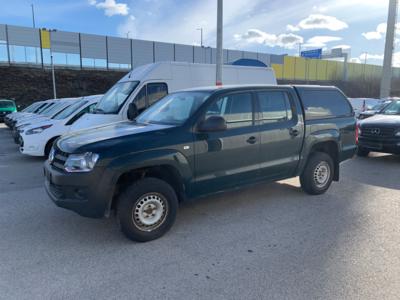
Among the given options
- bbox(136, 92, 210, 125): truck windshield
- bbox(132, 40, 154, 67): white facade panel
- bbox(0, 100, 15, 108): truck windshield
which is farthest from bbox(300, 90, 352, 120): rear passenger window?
bbox(132, 40, 154, 67): white facade panel

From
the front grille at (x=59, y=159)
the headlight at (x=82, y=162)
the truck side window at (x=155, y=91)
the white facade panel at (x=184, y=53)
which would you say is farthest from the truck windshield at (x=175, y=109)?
the white facade panel at (x=184, y=53)

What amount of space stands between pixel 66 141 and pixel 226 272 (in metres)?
2.55

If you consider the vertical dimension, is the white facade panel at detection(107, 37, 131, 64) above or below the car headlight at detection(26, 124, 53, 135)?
above

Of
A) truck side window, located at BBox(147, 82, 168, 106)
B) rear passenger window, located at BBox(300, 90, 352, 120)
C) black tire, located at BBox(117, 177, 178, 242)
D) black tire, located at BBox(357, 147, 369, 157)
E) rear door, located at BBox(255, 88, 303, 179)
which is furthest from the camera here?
black tire, located at BBox(357, 147, 369, 157)

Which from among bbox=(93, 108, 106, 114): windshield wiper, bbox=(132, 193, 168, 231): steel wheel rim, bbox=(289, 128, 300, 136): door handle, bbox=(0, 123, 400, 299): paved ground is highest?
bbox=(93, 108, 106, 114): windshield wiper

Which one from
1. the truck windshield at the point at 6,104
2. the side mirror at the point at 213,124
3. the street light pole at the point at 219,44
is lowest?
the truck windshield at the point at 6,104

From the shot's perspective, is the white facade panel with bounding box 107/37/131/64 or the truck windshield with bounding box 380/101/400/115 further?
the white facade panel with bounding box 107/37/131/64

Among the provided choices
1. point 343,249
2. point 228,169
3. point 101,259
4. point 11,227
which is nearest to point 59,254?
point 101,259

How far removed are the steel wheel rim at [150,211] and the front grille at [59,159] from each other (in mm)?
1017

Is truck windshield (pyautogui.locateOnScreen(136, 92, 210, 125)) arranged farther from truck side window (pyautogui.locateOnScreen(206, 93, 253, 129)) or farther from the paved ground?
the paved ground

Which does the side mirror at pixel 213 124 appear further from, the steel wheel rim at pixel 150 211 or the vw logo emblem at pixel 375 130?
the vw logo emblem at pixel 375 130

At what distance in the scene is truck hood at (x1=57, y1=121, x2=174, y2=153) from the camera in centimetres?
391

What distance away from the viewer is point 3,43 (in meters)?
39.2

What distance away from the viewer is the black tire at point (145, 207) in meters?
3.86
